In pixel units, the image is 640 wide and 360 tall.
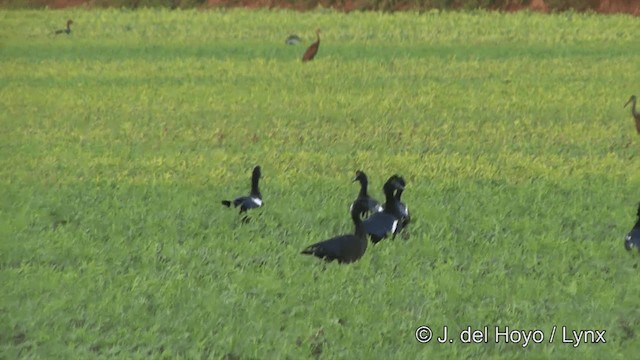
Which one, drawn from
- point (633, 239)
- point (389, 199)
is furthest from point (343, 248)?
point (633, 239)

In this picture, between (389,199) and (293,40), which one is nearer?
(389,199)

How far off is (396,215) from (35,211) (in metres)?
3.44

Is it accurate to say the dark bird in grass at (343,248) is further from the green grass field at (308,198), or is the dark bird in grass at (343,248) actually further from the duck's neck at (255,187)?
the duck's neck at (255,187)


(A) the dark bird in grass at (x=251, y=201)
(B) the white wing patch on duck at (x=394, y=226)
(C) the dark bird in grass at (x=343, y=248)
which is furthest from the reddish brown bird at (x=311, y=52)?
(C) the dark bird in grass at (x=343, y=248)

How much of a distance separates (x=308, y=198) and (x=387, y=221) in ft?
8.10

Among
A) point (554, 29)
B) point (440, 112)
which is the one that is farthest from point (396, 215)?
point (554, 29)

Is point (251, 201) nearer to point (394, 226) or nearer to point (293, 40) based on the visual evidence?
point (394, 226)

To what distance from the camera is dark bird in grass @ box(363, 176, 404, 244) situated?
11.2 metres
